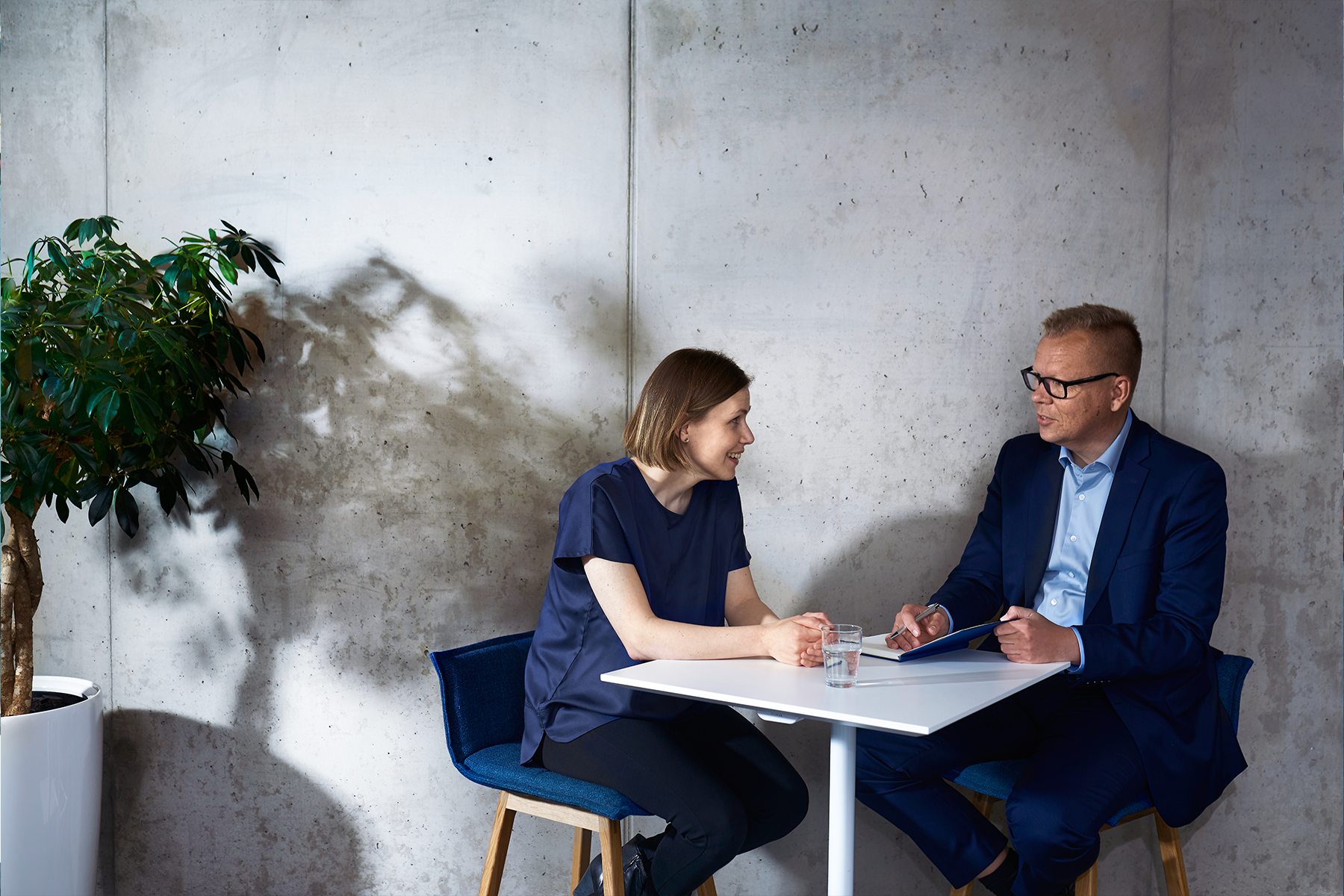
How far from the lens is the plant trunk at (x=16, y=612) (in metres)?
2.40

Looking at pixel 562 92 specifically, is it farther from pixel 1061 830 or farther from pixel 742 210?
pixel 1061 830

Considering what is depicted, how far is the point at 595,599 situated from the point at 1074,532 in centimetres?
128

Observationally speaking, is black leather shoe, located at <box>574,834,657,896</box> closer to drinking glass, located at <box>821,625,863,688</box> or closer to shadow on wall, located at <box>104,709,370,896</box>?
drinking glass, located at <box>821,625,863,688</box>

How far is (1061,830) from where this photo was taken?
203 centimetres

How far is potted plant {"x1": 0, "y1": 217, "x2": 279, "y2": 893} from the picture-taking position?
2176mm

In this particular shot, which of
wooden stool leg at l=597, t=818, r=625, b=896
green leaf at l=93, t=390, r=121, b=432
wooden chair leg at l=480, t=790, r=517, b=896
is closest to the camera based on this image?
wooden stool leg at l=597, t=818, r=625, b=896

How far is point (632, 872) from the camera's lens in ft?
6.68

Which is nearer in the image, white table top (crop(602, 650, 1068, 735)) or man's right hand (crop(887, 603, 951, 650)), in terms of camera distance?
white table top (crop(602, 650, 1068, 735))

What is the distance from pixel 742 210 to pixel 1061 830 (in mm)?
1879

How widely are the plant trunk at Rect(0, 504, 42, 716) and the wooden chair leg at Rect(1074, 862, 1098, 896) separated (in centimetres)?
267

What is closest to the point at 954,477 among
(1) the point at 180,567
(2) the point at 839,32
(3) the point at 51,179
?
(2) the point at 839,32

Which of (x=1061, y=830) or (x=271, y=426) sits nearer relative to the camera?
(x=1061, y=830)

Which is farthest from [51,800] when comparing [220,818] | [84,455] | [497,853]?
[497,853]

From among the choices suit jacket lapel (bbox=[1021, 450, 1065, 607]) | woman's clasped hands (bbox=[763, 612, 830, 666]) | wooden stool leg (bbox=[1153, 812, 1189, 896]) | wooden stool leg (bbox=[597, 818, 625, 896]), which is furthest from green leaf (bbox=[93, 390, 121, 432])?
wooden stool leg (bbox=[1153, 812, 1189, 896])
